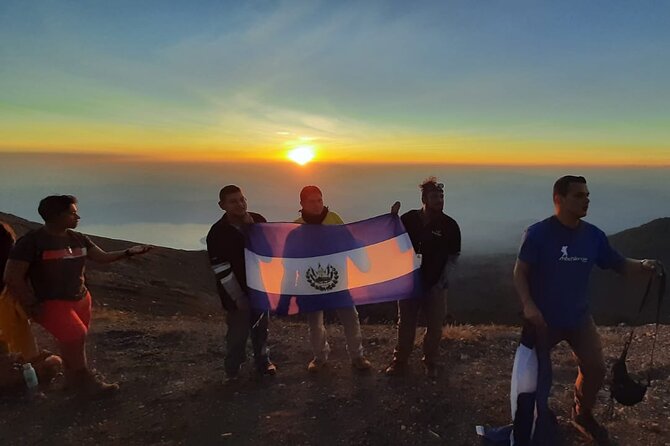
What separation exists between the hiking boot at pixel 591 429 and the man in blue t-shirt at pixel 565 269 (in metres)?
0.64

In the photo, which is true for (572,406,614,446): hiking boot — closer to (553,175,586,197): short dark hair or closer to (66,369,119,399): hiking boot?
(553,175,586,197): short dark hair

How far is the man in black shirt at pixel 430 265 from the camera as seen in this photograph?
261 inches

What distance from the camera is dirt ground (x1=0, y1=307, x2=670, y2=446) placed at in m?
5.79

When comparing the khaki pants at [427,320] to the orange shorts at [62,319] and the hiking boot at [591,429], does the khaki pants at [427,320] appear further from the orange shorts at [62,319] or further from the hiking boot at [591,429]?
the orange shorts at [62,319]

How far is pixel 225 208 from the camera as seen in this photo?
659 centimetres

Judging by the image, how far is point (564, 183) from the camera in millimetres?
4859

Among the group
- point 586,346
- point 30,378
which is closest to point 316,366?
point 586,346

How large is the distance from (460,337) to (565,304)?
4491 mm

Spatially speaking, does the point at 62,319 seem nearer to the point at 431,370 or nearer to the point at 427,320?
the point at 427,320

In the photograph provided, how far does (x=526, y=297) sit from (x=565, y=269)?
445 millimetres

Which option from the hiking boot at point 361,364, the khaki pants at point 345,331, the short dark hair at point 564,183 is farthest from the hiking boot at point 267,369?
the short dark hair at point 564,183

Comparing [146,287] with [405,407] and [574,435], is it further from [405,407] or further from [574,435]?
[574,435]

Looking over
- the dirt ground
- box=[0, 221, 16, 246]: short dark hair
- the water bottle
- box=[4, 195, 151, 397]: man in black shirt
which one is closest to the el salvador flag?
the dirt ground

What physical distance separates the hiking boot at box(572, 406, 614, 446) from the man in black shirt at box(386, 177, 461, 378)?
1.99 m
